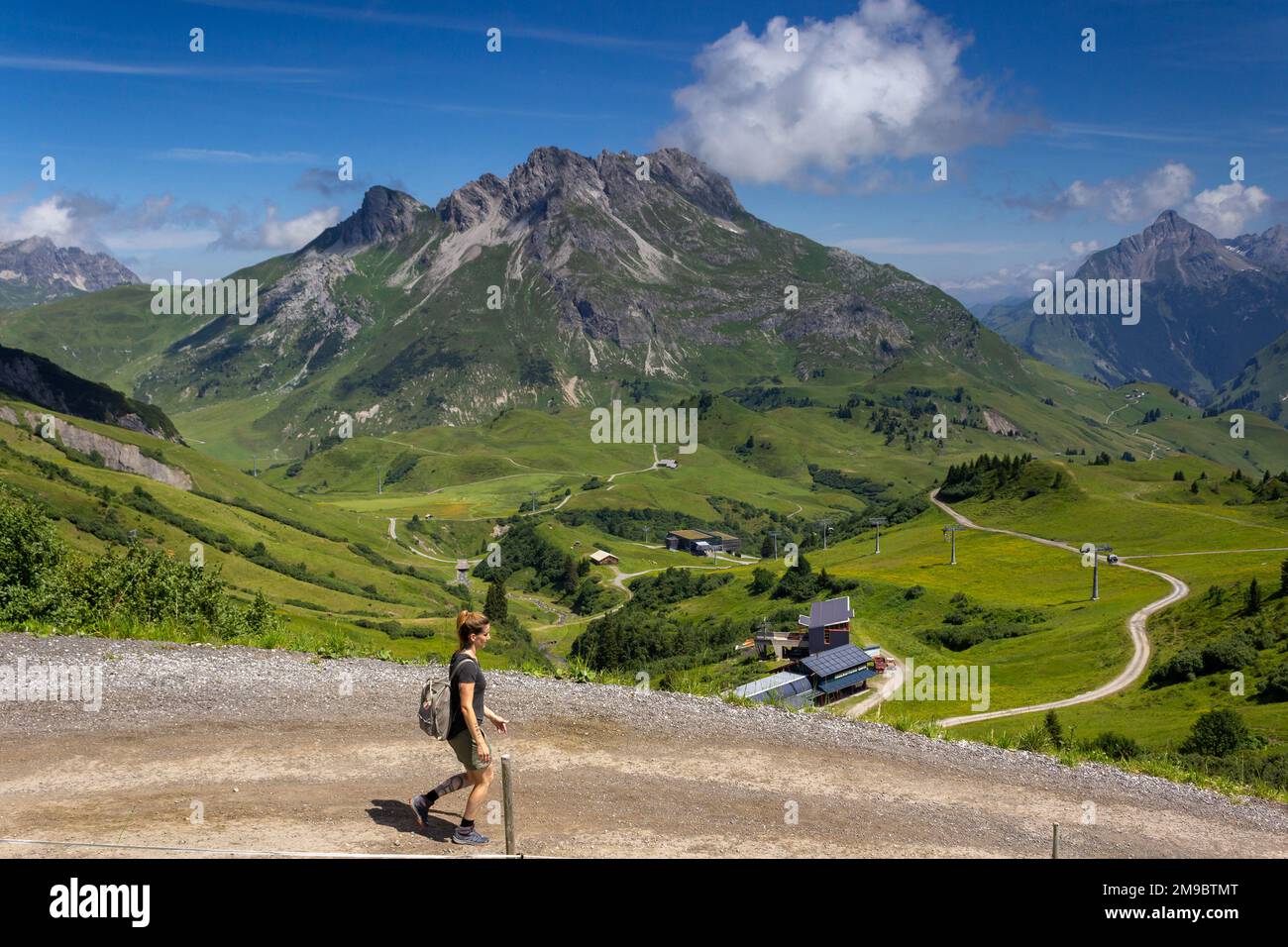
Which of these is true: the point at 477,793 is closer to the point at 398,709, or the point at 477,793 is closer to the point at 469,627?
the point at 469,627

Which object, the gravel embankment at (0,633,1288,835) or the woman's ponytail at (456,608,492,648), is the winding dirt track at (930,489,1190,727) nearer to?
the gravel embankment at (0,633,1288,835)

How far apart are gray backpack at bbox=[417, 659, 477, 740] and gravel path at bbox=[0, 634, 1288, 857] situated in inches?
74.4

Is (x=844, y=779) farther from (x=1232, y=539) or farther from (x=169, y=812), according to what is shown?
(x=1232, y=539)

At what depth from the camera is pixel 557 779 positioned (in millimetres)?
18938

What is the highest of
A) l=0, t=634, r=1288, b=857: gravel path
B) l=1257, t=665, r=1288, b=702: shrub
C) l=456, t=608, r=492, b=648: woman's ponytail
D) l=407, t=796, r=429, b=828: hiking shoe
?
l=456, t=608, r=492, b=648: woman's ponytail

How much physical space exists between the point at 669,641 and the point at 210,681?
12473 cm

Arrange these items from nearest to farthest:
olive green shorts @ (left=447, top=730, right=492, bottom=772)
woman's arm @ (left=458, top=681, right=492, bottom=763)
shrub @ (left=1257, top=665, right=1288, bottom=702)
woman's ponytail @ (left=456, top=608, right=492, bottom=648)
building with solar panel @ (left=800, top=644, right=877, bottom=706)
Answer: woman's arm @ (left=458, top=681, right=492, bottom=763)
olive green shorts @ (left=447, top=730, right=492, bottom=772)
woman's ponytail @ (left=456, top=608, right=492, bottom=648)
shrub @ (left=1257, top=665, right=1288, bottom=702)
building with solar panel @ (left=800, top=644, right=877, bottom=706)

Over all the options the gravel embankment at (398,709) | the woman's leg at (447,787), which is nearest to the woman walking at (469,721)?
the woman's leg at (447,787)

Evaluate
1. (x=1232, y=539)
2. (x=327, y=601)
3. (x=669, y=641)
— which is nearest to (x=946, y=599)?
(x=669, y=641)

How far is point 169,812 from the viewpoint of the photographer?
16.2 m

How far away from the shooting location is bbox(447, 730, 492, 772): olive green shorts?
15.0 meters

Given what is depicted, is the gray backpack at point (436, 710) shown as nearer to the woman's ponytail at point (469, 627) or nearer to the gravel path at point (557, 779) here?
the woman's ponytail at point (469, 627)

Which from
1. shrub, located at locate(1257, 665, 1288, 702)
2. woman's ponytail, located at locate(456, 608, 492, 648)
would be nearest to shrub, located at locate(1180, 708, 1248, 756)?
shrub, located at locate(1257, 665, 1288, 702)

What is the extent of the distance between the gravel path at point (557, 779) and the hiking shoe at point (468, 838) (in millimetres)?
231
